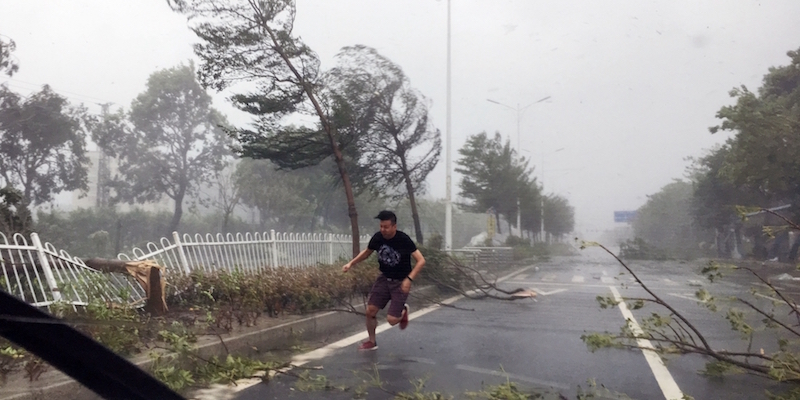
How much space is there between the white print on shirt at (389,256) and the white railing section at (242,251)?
2795 mm

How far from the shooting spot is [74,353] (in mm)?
2436

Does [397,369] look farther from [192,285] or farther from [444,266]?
[444,266]

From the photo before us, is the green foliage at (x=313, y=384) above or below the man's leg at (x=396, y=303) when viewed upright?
below

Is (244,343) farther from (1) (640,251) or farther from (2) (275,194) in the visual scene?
(1) (640,251)

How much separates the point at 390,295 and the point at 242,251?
448 centimetres

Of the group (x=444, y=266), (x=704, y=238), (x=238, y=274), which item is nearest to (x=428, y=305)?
(x=444, y=266)

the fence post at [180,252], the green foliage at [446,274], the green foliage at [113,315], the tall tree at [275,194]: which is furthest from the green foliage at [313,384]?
the tall tree at [275,194]

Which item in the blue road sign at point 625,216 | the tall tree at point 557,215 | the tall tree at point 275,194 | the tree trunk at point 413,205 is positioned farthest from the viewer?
the tall tree at point 557,215

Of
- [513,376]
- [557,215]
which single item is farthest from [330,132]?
[557,215]

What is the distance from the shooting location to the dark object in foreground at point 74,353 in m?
2.32

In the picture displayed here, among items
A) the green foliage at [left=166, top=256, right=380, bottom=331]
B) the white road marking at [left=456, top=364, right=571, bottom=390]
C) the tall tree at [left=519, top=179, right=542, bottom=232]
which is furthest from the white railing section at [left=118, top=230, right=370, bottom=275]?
the tall tree at [left=519, top=179, right=542, bottom=232]

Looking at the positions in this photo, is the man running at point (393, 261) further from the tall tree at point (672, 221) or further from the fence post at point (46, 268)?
the tall tree at point (672, 221)

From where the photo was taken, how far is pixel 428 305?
420 inches

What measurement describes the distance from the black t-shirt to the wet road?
868 mm
